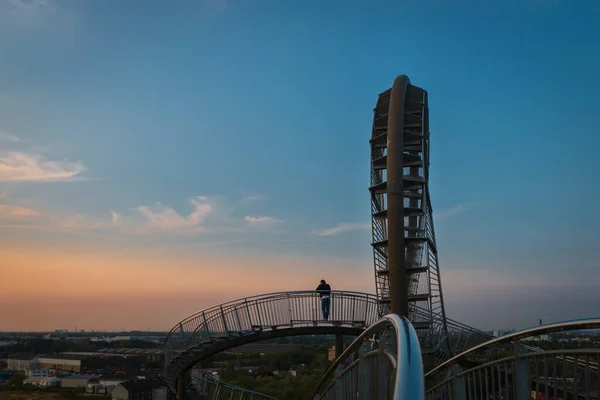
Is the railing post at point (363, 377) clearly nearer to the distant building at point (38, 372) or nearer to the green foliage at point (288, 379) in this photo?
the green foliage at point (288, 379)

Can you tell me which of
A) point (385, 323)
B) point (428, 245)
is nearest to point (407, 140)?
point (428, 245)

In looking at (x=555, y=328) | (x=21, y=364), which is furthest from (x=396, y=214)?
(x=21, y=364)

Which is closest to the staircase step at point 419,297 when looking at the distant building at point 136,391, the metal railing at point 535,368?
the metal railing at point 535,368

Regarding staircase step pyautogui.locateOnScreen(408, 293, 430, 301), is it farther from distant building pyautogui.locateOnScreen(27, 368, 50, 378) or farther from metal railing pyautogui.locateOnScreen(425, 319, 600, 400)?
distant building pyautogui.locateOnScreen(27, 368, 50, 378)

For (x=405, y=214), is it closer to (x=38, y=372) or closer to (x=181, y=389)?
(x=181, y=389)

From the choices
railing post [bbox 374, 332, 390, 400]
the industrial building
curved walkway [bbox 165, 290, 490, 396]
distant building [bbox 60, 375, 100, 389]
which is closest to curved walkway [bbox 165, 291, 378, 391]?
curved walkway [bbox 165, 290, 490, 396]

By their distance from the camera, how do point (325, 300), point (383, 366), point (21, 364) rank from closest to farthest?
point (383, 366) → point (325, 300) → point (21, 364)
